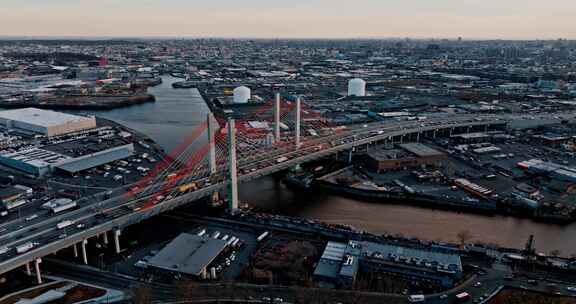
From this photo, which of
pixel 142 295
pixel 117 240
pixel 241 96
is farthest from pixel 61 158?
pixel 241 96

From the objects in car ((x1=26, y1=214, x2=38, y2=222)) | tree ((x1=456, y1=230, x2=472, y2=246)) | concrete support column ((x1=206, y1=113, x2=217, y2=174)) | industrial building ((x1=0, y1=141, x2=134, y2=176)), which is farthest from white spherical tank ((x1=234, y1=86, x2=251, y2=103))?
tree ((x1=456, y1=230, x2=472, y2=246))

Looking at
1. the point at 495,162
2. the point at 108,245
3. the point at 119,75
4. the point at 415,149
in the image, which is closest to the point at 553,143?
the point at 495,162

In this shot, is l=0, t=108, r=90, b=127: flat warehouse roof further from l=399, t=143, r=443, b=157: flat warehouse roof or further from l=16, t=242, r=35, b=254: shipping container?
l=399, t=143, r=443, b=157: flat warehouse roof

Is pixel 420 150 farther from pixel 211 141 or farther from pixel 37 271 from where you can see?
pixel 37 271

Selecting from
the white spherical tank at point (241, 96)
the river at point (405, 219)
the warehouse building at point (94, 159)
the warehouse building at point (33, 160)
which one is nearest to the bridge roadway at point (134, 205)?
the river at point (405, 219)

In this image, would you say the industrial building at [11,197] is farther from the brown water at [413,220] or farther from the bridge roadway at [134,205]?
the brown water at [413,220]
